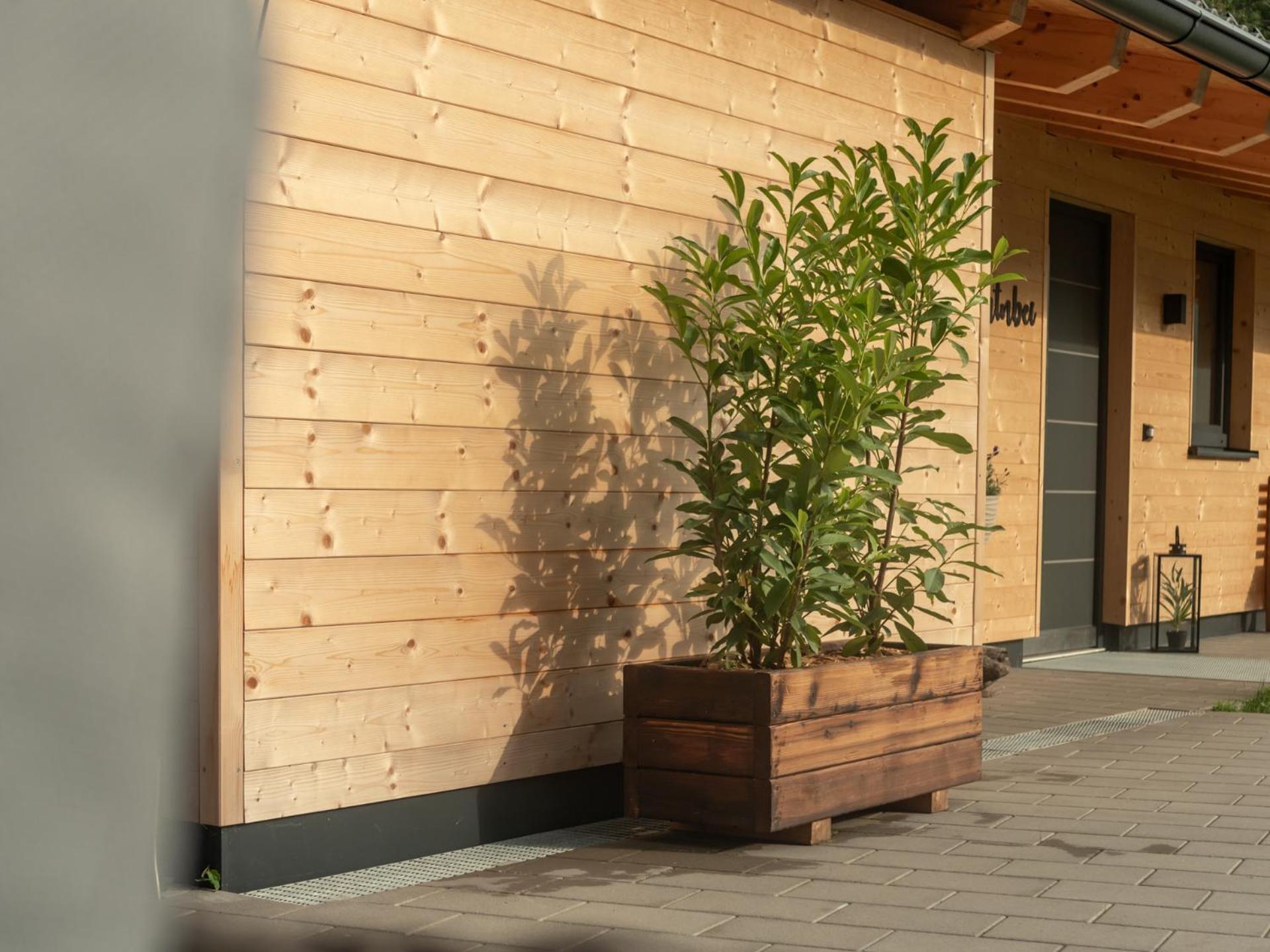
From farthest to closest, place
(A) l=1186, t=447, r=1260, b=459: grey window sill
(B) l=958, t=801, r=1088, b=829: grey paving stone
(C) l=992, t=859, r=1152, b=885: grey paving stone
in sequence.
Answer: (A) l=1186, t=447, r=1260, b=459: grey window sill < (B) l=958, t=801, r=1088, b=829: grey paving stone < (C) l=992, t=859, r=1152, b=885: grey paving stone

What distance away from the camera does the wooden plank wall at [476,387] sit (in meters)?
3.75

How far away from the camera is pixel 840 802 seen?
4.29 metres

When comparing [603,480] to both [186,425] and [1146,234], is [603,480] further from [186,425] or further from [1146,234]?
[1146,234]

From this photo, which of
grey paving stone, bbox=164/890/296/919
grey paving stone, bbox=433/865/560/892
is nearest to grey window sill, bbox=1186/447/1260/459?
grey paving stone, bbox=433/865/560/892

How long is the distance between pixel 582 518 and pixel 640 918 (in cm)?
145

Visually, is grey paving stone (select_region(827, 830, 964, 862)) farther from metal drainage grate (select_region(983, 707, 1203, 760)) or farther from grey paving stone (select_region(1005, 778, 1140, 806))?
metal drainage grate (select_region(983, 707, 1203, 760))

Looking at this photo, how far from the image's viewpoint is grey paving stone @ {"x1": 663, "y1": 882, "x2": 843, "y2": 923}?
11.5 ft

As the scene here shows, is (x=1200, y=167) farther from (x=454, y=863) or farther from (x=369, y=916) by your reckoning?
(x=369, y=916)

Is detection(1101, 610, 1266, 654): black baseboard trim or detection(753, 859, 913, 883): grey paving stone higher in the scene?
detection(753, 859, 913, 883): grey paving stone

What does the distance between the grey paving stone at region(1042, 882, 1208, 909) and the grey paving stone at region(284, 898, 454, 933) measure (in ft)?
4.95

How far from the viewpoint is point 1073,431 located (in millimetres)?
9906

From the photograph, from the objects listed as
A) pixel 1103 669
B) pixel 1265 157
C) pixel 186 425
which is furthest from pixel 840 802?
pixel 1265 157

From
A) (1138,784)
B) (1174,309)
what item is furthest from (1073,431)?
(1138,784)

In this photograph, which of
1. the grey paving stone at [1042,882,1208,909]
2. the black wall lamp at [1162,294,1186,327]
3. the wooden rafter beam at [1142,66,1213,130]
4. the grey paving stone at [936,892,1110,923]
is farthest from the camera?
the black wall lamp at [1162,294,1186,327]
